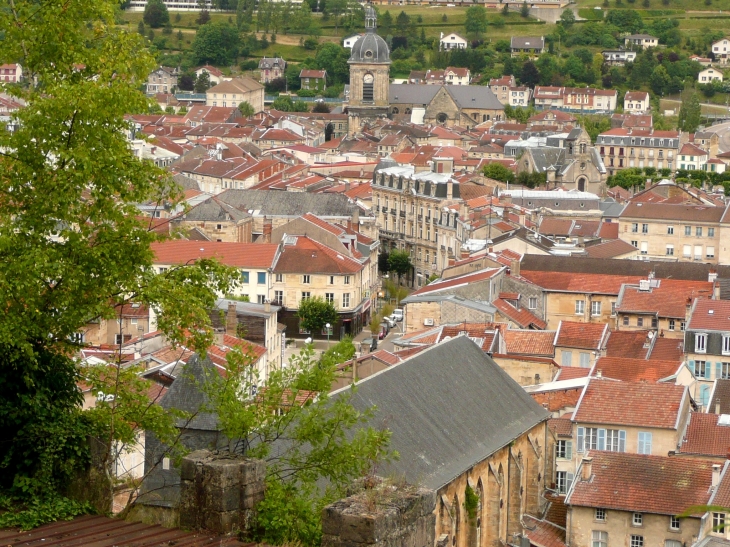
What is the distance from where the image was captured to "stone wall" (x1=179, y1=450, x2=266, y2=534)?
43.4 feet

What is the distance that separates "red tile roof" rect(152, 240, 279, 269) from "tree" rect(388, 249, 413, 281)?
1355 centimetres

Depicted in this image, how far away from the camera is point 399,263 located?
75312 mm

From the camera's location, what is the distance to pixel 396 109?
14862 centimetres

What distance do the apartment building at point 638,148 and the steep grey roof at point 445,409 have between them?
8494cm

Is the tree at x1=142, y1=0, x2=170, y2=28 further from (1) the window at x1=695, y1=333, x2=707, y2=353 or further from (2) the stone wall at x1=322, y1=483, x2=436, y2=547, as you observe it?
(2) the stone wall at x1=322, y1=483, x2=436, y2=547

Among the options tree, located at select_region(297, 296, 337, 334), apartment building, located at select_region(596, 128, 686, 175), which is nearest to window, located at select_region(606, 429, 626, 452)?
tree, located at select_region(297, 296, 337, 334)

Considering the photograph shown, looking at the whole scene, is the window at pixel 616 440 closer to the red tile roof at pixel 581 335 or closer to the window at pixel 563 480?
the window at pixel 563 480

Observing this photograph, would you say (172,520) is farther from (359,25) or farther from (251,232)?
(359,25)

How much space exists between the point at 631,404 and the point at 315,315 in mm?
25573

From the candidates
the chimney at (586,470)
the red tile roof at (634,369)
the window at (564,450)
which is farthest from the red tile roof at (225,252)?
the chimney at (586,470)

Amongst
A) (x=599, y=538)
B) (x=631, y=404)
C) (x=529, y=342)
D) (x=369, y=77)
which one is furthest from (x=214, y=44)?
(x=599, y=538)

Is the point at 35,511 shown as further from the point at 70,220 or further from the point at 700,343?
the point at 700,343

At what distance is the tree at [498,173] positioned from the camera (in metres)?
97.6

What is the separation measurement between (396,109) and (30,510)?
13596 cm
